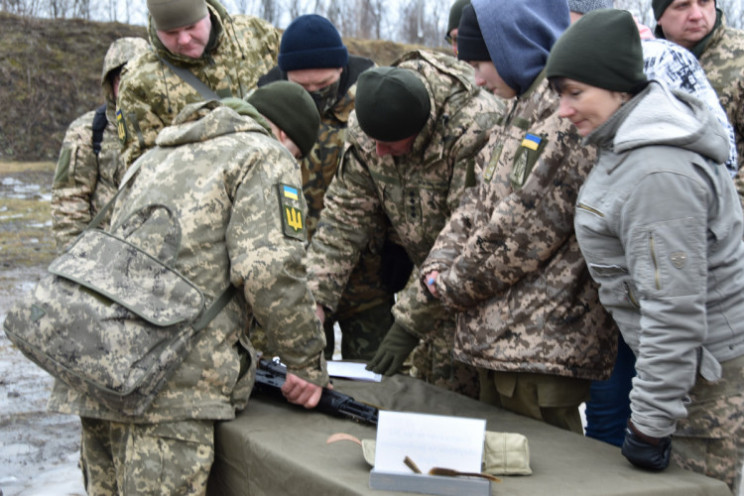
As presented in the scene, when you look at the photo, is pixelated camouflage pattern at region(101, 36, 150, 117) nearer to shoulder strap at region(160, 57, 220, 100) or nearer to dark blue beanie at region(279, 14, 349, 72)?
shoulder strap at region(160, 57, 220, 100)

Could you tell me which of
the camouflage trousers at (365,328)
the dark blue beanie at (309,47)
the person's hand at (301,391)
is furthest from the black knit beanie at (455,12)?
the person's hand at (301,391)

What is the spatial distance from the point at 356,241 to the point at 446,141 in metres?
0.60

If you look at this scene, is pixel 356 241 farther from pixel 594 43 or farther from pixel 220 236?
pixel 594 43

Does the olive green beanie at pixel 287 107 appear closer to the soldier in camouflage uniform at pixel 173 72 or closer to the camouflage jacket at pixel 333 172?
the camouflage jacket at pixel 333 172

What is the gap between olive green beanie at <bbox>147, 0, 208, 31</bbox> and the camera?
3705mm

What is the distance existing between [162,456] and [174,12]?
2.05m

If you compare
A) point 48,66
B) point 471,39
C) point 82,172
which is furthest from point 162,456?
point 48,66

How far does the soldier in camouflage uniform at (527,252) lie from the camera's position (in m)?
2.48

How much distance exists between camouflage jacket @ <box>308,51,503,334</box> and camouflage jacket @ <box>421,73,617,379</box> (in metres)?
0.29

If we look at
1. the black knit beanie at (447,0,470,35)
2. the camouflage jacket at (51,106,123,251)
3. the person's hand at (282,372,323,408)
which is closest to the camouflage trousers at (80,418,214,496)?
the person's hand at (282,372,323,408)

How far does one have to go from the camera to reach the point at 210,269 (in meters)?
2.47

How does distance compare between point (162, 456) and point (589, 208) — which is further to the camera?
point (162, 456)

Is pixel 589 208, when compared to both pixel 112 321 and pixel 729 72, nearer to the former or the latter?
pixel 112 321

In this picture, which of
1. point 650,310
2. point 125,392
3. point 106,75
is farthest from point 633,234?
point 106,75
